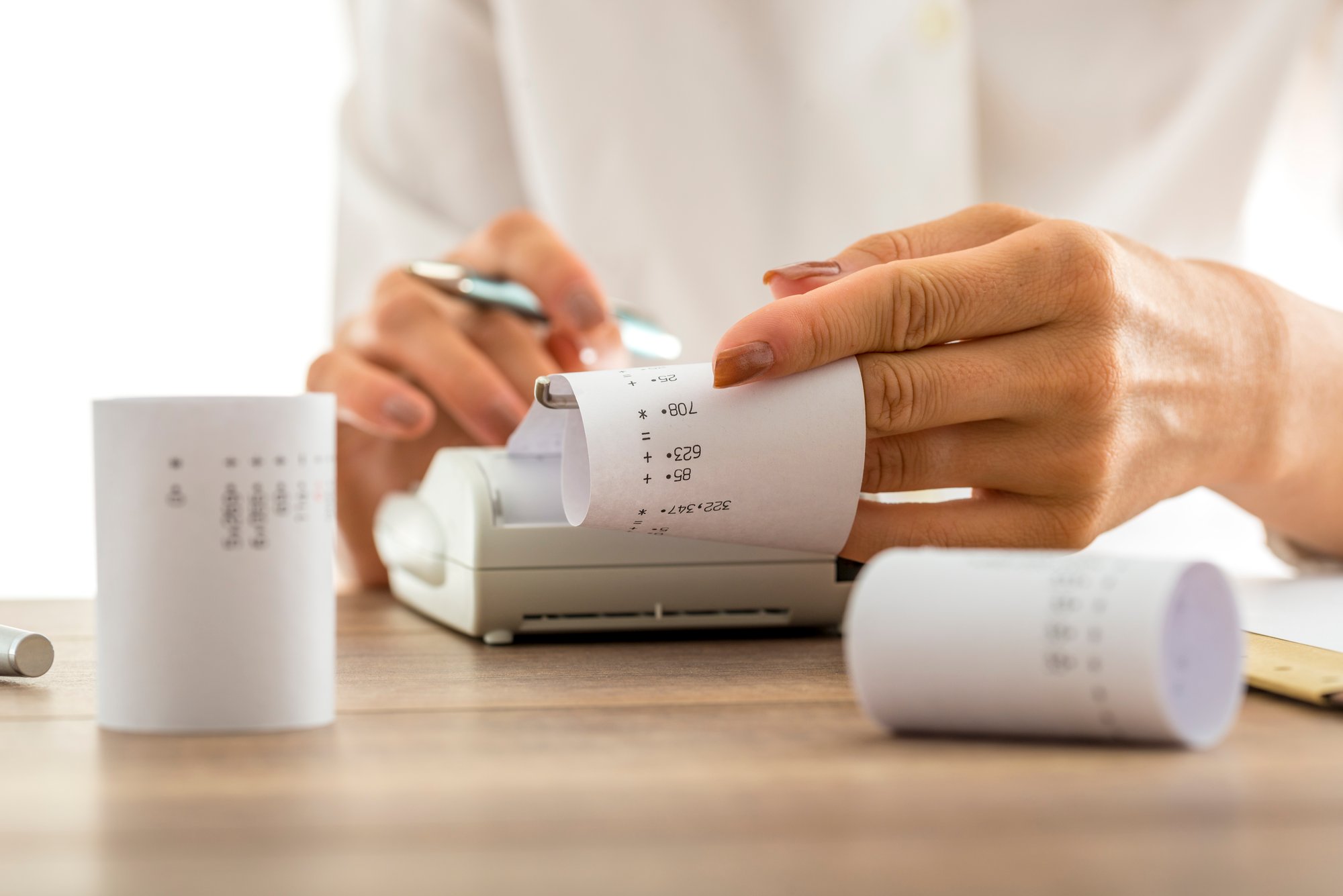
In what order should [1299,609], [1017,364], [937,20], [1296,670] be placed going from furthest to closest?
[937,20]
[1299,609]
[1017,364]
[1296,670]

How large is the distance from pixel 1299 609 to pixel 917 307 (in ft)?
1.27

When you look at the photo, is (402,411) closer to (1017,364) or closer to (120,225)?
(1017,364)

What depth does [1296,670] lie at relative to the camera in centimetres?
58

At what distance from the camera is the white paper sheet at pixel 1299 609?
70cm

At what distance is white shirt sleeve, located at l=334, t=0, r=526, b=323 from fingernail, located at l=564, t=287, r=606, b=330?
407 millimetres

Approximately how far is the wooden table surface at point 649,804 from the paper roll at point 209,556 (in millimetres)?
22

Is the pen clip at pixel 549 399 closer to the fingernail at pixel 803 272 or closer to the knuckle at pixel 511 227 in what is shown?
the fingernail at pixel 803 272

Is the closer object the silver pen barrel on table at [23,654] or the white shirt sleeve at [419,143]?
the silver pen barrel on table at [23,654]

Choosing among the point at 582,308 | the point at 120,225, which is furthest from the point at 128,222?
the point at 582,308

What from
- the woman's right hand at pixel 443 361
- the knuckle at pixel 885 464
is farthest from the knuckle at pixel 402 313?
the knuckle at pixel 885 464

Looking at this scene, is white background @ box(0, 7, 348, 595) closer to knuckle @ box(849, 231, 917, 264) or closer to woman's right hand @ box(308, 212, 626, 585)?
woman's right hand @ box(308, 212, 626, 585)

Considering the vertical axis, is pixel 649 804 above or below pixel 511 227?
below

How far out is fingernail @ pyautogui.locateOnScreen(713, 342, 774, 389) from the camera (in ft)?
1.96

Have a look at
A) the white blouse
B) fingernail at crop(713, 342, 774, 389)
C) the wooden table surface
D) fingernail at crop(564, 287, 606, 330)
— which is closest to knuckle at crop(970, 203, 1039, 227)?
fingernail at crop(713, 342, 774, 389)
